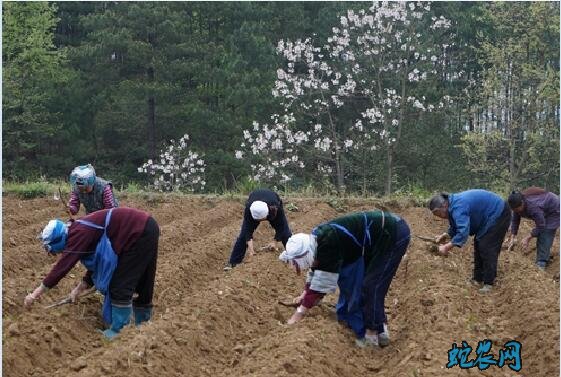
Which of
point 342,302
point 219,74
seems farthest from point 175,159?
point 342,302

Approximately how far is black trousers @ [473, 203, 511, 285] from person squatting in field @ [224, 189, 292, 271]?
2352mm

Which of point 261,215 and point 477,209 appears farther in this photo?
point 261,215

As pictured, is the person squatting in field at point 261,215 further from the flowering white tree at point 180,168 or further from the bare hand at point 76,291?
the flowering white tree at point 180,168

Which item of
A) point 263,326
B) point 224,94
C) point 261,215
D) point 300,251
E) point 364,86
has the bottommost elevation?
point 224,94

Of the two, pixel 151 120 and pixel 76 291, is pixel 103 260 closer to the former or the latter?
pixel 76 291

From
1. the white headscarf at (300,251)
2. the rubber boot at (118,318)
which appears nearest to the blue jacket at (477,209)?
the white headscarf at (300,251)

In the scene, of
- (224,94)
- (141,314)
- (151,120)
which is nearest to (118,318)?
(141,314)

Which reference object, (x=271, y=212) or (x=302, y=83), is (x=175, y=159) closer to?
(x=302, y=83)

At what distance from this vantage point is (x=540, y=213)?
348 inches

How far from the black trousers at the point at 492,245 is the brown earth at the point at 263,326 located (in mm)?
228

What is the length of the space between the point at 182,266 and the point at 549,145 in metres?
19.9

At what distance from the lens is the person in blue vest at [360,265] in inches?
223

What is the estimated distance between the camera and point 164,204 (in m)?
16.6

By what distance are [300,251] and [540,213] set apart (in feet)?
15.2
